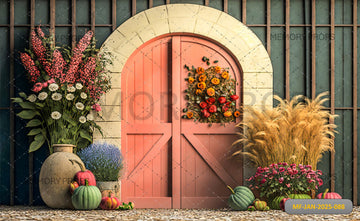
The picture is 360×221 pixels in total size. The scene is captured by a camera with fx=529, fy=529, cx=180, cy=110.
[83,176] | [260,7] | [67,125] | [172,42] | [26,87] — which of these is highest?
[260,7]

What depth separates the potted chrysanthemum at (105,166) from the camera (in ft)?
22.2

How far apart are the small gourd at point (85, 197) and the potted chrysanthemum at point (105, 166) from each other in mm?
398

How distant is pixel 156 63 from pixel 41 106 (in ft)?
5.53

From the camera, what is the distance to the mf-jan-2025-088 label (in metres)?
6.26

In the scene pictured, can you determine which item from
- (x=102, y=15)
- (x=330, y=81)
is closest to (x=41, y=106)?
(x=102, y=15)

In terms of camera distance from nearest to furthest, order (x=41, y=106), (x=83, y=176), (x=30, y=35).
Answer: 1. (x=83, y=176)
2. (x=41, y=106)
3. (x=30, y=35)

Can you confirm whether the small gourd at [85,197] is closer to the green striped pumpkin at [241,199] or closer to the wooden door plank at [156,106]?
the wooden door plank at [156,106]

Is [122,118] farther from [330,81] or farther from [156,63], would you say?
[330,81]

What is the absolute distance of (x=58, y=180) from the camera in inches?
259

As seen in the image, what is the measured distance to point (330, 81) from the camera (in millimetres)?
7477

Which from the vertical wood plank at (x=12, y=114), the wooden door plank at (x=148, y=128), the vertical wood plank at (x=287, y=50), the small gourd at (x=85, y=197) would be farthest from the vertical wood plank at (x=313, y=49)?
the vertical wood plank at (x=12, y=114)

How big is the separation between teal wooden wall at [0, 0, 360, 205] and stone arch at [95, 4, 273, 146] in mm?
130

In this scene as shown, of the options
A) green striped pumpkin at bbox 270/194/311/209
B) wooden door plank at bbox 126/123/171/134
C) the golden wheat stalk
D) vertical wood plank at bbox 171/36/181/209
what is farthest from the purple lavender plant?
green striped pumpkin at bbox 270/194/311/209

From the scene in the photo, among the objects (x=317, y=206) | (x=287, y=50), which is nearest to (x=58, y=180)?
(x=317, y=206)
